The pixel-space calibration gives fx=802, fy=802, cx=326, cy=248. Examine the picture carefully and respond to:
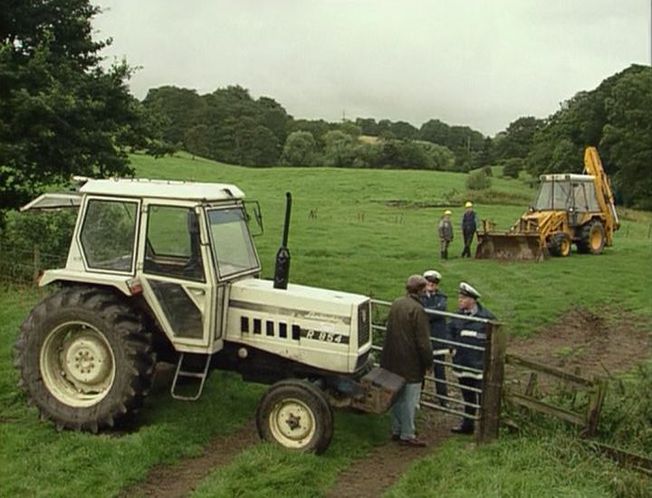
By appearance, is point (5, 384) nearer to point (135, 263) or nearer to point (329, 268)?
point (135, 263)

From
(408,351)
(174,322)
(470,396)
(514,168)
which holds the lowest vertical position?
(470,396)

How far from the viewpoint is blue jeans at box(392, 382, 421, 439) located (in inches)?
348

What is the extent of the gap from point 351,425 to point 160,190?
3452 mm

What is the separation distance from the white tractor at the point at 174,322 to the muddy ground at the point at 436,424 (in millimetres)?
583

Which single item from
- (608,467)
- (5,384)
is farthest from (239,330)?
(608,467)

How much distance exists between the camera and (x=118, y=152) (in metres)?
17.0

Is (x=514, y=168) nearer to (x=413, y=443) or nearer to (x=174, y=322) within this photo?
(x=413, y=443)

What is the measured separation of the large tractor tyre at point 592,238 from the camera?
26984 millimetres

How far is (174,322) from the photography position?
860cm

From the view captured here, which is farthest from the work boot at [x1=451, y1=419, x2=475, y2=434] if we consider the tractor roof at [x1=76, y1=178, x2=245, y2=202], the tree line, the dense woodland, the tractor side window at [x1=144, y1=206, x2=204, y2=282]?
the tree line

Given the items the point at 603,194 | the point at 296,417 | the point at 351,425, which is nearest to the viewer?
the point at 296,417

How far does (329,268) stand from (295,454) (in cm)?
1373

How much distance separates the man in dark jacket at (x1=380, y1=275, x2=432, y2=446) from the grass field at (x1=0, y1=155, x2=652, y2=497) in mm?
488

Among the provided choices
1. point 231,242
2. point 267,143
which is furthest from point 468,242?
point 267,143
